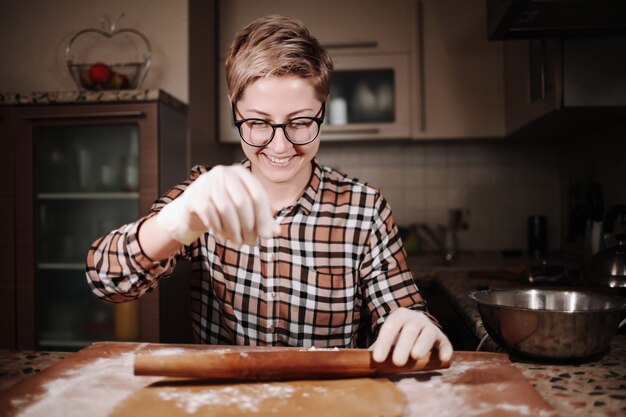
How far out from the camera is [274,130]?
95cm

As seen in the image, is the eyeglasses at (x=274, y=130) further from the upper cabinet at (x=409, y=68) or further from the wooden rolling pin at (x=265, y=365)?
the upper cabinet at (x=409, y=68)

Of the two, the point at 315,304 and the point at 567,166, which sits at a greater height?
the point at 567,166

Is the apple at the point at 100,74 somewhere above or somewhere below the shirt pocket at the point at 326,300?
above

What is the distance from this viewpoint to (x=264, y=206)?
0.69 m

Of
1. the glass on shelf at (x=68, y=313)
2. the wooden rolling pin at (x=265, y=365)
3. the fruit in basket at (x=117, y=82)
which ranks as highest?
the fruit in basket at (x=117, y=82)

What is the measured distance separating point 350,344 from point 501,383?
18.8 inches

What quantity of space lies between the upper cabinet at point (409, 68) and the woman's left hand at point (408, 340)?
1.72 m

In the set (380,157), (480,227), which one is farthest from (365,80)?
(480,227)

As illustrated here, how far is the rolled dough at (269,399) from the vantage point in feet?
2.03

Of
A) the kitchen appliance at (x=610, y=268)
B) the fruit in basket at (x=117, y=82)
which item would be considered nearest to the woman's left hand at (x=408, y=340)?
the kitchen appliance at (x=610, y=268)

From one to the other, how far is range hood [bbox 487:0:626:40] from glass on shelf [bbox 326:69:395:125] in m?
0.99

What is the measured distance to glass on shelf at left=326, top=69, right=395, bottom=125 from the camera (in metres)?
2.41

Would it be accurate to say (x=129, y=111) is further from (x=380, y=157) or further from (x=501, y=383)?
(x=501, y=383)

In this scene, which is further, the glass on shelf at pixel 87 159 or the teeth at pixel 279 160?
the glass on shelf at pixel 87 159
